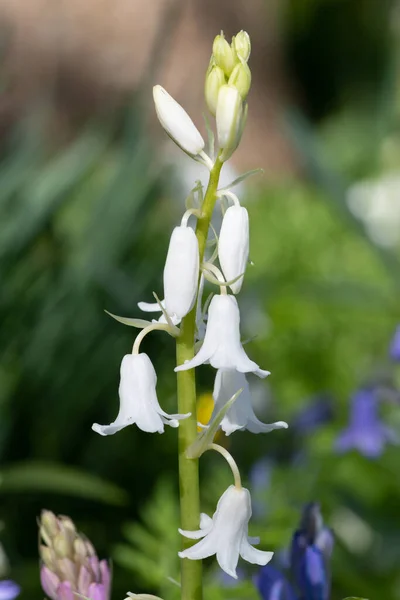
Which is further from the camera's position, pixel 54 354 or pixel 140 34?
pixel 140 34

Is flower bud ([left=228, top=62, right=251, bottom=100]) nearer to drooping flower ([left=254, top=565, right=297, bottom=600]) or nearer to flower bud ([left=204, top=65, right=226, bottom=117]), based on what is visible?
flower bud ([left=204, top=65, right=226, bottom=117])

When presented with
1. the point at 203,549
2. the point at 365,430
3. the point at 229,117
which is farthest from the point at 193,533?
the point at 365,430

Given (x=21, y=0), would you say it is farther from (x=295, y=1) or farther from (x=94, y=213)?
(x=94, y=213)

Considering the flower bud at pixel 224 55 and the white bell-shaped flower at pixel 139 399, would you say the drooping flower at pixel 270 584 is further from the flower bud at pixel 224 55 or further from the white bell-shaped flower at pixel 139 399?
the flower bud at pixel 224 55

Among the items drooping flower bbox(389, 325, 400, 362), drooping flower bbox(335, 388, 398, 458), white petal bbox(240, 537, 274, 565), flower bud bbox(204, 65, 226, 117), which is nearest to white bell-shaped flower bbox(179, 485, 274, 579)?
white petal bbox(240, 537, 274, 565)

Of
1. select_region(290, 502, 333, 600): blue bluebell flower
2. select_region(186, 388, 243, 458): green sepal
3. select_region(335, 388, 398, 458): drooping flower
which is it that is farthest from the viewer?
select_region(335, 388, 398, 458): drooping flower

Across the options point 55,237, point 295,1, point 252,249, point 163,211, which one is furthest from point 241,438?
point 295,1

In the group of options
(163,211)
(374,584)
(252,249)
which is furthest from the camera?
(252,249)
